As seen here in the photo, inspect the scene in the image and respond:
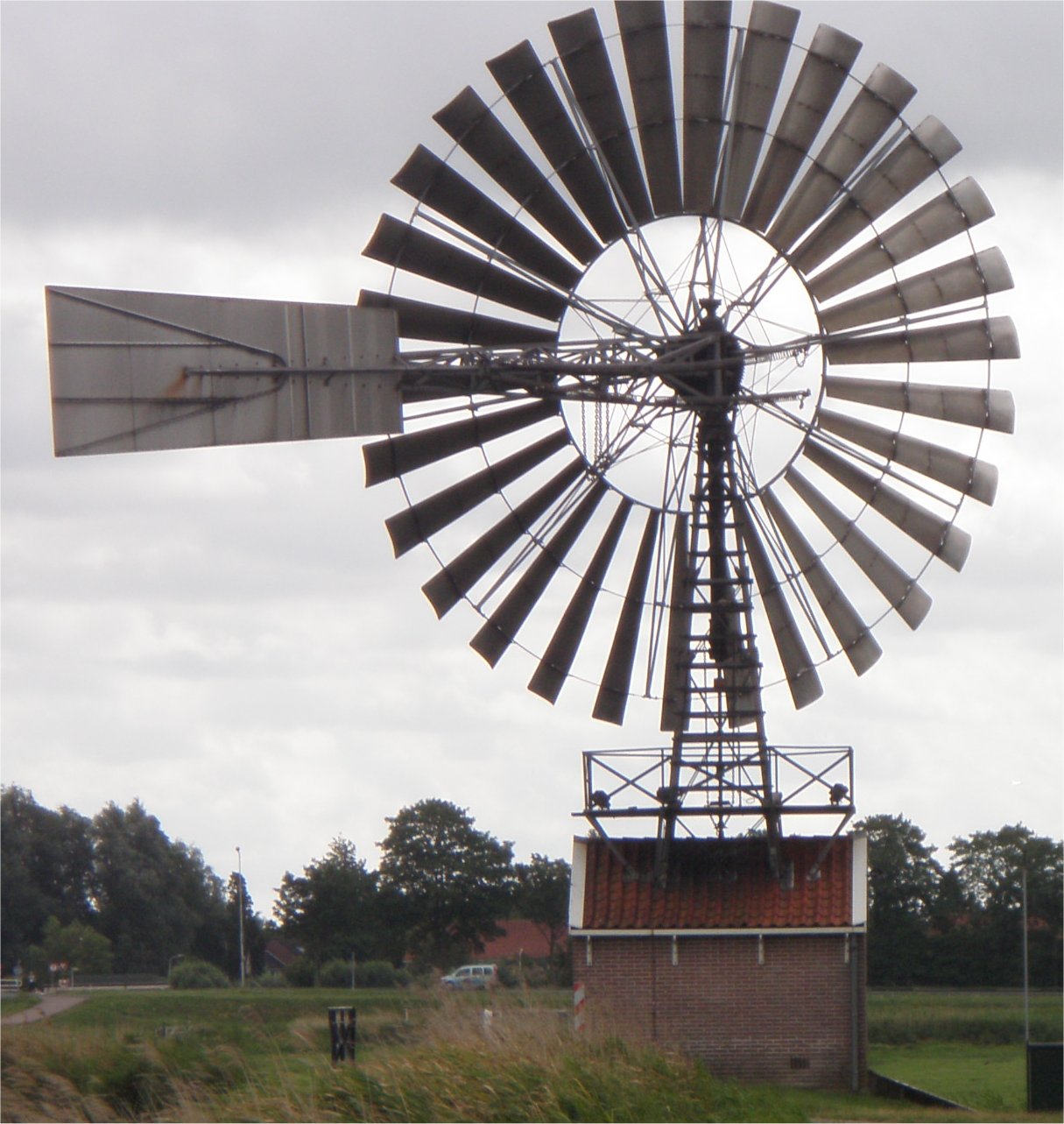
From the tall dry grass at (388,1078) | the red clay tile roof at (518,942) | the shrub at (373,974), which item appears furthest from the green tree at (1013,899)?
the tall dry grass at (388,1078)

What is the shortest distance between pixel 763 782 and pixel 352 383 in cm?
801

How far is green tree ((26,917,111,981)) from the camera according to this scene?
6106 cm

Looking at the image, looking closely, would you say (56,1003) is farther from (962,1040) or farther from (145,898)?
(145,898)

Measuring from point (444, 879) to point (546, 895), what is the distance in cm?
739

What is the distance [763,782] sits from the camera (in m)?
22.6

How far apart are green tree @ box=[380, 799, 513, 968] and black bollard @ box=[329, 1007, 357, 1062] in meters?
45.9

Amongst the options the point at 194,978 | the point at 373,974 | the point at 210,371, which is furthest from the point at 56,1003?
the point at 210,371

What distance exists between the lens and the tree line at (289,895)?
6325 cm

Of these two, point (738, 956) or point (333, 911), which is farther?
point (333, 911)

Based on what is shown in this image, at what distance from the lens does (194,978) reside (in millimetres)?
59219

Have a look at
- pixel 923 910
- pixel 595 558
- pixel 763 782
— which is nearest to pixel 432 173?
pixel 595 558

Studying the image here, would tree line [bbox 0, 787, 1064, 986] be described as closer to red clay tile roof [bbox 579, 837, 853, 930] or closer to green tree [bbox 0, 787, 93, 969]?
green tree [bbox 0, 787, 93, 969]

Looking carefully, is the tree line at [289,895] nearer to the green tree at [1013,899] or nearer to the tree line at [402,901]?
the tree line at [402,901]

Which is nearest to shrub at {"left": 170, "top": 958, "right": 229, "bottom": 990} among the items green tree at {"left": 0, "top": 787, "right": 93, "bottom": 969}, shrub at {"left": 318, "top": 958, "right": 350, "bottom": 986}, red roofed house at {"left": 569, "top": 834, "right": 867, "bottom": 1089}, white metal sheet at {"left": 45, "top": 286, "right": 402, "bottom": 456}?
shrub at {"left": 318, "top": 958, "right": 350, "bottom": 986}
